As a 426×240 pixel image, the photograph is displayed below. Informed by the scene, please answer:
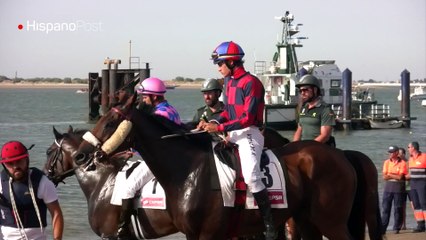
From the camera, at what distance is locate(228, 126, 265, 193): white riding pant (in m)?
8.26

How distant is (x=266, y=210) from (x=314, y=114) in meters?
2.20

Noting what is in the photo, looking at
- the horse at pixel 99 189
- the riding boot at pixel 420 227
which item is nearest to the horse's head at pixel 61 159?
the horse at pixel 99 189

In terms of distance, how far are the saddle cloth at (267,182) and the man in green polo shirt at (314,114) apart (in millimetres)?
1428

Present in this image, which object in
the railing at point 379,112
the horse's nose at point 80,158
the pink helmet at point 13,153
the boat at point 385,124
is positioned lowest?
the boat at point 385,124

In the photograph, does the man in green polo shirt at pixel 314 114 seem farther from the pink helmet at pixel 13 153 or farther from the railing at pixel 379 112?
the railing at pixel 379 112

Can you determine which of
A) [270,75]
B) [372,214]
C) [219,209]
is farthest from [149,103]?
[270,75]

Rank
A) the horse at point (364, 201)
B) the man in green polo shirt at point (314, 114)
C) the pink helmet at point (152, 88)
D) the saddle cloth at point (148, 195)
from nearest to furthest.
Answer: the saddle cloth at point (148, 195) → the horse at point (364, 201) → the pink helmet at point (152, 88) → the man in green polo shirt at point (314, 114)

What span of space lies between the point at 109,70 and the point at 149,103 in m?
30.2

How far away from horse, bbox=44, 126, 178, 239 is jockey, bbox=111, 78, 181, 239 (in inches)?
6.1

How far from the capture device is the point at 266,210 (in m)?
8.34

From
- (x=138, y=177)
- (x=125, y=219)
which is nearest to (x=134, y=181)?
(x=138, y=177)

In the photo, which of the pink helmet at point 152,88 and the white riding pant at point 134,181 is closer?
the white riding pant at point 134,181

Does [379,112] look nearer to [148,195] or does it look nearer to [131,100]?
[148,195]

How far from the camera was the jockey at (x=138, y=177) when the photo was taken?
362 inches
